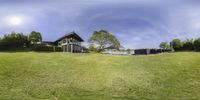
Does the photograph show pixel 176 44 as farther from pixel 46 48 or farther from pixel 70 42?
pixel 46 48

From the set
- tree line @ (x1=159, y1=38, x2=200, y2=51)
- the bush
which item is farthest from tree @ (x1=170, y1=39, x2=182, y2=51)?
the bush

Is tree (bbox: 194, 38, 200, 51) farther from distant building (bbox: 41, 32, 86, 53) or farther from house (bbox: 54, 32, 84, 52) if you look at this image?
house (bbox: 54, 32, 84, 52)

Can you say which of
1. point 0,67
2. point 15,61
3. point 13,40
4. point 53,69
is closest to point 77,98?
point 53,69

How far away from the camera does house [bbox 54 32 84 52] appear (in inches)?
3496

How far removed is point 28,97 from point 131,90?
37.8 ft

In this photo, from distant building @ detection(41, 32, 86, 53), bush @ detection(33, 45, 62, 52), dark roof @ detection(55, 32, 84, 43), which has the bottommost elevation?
bush @ detection(33, 45, 62, 52)

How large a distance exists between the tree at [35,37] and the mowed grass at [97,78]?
132 ft


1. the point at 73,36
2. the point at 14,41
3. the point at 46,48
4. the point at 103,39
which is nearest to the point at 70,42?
the point at 73,36

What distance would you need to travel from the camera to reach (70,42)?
90.8 metres

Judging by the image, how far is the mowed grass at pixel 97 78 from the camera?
116 feet

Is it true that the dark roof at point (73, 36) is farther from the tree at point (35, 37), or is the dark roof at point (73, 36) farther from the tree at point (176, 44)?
the tree at point (176, 44)

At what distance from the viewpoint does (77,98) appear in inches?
1314

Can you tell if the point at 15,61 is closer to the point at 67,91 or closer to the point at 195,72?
the point at 67,91

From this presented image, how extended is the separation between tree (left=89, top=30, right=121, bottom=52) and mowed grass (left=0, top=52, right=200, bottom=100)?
5938 centimetres
